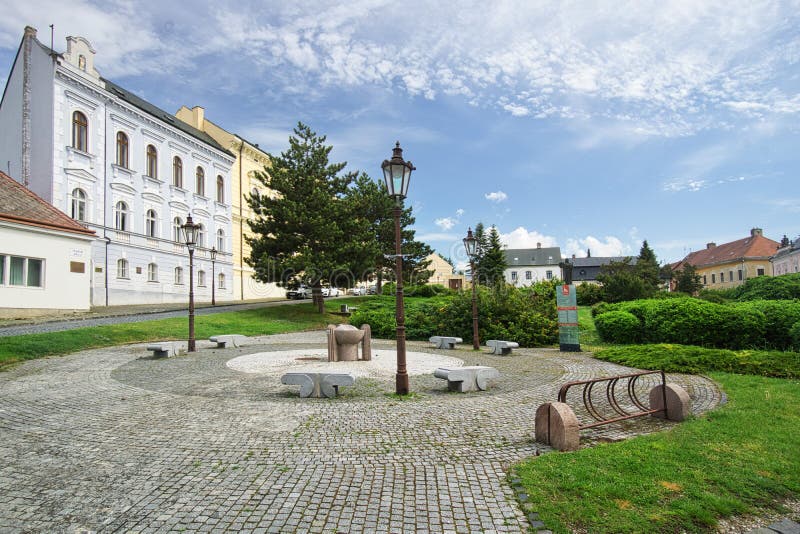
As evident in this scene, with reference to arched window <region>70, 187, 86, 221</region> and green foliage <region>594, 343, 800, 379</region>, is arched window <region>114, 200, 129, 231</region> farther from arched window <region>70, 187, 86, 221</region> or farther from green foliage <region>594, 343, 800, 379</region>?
green foliage <region>594, 343, 800, 379</region>

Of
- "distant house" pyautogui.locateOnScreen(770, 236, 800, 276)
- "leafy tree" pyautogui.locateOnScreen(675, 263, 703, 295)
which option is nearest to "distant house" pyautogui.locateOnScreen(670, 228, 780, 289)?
"distant house" pyautogui.locateOnScreen(770, 236, 800, 276)

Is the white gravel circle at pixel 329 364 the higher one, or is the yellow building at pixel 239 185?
the yellow building at pixel 239 185

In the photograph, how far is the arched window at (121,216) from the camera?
95.9 ft

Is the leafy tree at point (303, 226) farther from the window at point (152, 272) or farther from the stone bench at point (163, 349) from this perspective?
the stone bench at point (163, 349)

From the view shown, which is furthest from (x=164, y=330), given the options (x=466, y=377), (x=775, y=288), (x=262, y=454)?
(x=775, y=288)

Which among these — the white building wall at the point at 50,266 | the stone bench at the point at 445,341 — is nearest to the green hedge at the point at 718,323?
the stone bench at the point at 445,341

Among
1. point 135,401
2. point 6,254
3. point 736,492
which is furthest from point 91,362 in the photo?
point 736,492

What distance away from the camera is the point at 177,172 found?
115 ft

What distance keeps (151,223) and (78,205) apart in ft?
17.8

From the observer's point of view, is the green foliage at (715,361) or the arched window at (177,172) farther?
the arched window at (177,172)

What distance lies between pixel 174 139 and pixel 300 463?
115 feet

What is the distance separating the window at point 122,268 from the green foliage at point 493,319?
17.5m

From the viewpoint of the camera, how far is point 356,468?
185 inches

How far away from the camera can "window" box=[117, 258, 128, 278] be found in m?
28.6
